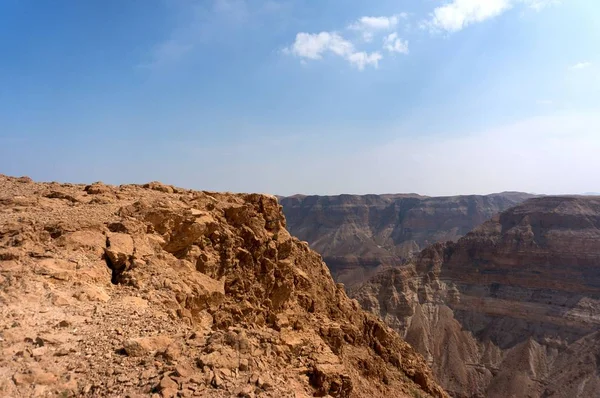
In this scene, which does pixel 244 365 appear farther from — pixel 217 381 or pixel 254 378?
pixel 217 381

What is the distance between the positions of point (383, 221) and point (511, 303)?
302 ft

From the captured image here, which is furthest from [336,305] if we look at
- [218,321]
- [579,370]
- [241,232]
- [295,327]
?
[579,370]

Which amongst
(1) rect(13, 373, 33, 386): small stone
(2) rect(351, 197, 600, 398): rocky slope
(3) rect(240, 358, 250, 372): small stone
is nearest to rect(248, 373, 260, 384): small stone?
(3) rect(240, 358, 250, 372): small stone

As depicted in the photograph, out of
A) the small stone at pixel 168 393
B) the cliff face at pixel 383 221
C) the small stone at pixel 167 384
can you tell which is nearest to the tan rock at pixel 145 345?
the small stone at pixel 167 384

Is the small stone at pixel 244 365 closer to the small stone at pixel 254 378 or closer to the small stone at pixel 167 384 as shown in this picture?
the small stone at pixel 254 378

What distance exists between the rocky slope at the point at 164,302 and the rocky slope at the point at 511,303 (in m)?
42.7

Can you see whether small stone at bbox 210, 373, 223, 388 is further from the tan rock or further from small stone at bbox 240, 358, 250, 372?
the tan rock

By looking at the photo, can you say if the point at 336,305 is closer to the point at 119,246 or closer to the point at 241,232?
the point at 241,232

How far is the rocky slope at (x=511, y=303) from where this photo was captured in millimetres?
58031

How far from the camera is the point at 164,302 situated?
11.8 m

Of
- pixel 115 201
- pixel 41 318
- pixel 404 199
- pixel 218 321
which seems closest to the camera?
pixel 41 318

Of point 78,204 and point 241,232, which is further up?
point 78,204

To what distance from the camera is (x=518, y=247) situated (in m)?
79.7

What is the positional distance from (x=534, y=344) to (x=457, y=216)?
306 feet
